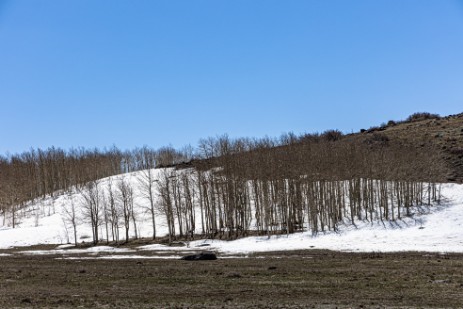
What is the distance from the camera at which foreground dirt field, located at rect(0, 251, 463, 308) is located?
1717 cm

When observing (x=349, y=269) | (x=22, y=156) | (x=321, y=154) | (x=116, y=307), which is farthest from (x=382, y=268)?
(x=22, y=156)

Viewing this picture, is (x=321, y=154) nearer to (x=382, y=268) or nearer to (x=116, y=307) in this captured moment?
(x=382, y=268)

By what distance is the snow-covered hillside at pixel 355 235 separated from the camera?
157 feet

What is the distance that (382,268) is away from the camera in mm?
27453

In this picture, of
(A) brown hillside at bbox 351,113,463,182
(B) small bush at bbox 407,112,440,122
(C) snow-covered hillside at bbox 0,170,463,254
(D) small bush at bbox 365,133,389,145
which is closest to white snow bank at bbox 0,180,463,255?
(C) snow-covered hillside at bbox 0,170,463,254

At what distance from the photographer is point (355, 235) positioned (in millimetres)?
56344

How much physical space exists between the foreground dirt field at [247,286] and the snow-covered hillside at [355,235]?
16.2 m

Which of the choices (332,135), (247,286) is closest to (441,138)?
(332,135)

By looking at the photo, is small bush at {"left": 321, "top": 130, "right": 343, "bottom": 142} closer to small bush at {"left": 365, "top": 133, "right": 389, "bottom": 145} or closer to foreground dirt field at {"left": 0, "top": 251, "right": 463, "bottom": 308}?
small bush at {"left": 365, "top": 133, "right": 389, "bottom": 145}

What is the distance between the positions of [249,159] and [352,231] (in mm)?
19434

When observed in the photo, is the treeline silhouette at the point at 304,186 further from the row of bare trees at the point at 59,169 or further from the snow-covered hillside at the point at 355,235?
the row of bare trees at the point at 59,169

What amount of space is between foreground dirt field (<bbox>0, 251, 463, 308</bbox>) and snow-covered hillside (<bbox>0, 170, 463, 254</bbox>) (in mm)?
16242

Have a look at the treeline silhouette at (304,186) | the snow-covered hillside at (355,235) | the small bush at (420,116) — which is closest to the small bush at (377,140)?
the treeline silhouette at (304,186)

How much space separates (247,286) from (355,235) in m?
37.6
